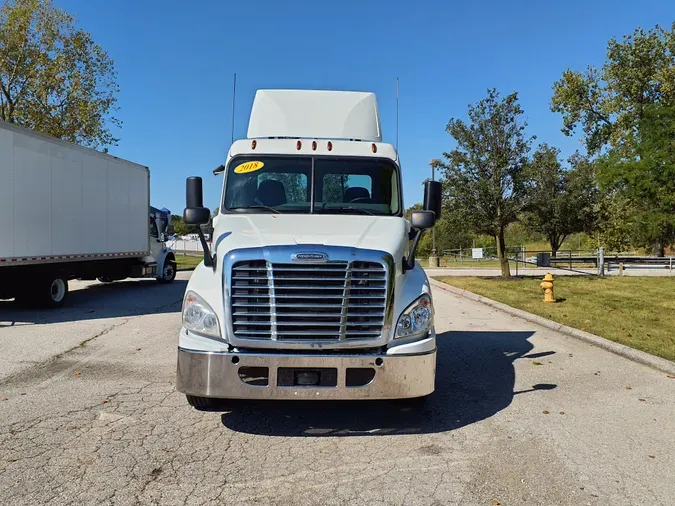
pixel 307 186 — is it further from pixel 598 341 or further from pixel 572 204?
pixel 572 204

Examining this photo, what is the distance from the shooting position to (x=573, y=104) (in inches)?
1249

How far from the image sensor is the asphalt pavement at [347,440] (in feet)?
11.3

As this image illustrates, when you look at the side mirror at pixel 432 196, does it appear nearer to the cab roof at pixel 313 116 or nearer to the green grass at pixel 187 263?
the cab roof at pixel 313 116

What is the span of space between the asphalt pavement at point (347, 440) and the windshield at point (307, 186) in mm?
1945

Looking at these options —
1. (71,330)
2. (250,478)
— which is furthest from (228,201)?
(71,330)

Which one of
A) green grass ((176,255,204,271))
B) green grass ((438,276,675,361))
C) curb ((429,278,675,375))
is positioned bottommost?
curb ((429,278,675,375))

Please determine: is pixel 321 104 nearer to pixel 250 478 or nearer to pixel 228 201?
pixel 228 201

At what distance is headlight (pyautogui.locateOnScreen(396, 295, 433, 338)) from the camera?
4.33 meters

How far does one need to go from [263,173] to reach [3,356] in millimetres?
4700

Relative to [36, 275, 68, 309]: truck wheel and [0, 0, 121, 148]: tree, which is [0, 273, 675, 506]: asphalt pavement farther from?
[0, 0, 121, 148]: tree

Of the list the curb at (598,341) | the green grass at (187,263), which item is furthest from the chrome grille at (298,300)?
the green grass at (187,263)

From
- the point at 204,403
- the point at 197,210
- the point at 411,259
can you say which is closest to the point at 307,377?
the point at 204,403

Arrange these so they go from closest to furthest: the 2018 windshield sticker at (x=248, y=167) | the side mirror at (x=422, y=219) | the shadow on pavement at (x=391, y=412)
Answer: the shadow on pavement at (x=391, y=412)
the side mirror at (x=422, y=219)
the 2018 windshield sticker at (x=248, y=167)

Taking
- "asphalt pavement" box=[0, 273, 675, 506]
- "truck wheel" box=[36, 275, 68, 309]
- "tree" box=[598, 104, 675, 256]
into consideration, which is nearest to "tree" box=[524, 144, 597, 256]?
"tree" box=[598, 104, 675, 256]
